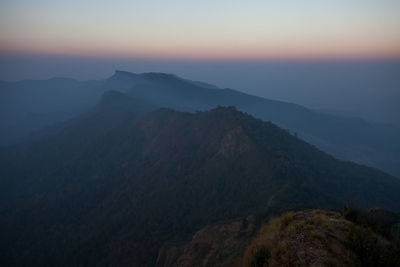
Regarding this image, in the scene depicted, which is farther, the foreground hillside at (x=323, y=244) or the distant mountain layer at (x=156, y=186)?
the distant mountain layer at (x=156, y=186)

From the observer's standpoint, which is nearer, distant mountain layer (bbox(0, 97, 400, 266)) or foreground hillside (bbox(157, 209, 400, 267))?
foreground hillside (bbox(157, 209, 400, 267))

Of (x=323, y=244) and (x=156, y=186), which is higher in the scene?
(x=323, y=244)

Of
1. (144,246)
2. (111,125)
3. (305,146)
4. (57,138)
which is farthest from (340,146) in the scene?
(57,138)

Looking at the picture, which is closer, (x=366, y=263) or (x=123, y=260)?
(x=366, y=263)

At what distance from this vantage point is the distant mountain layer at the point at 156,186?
51.9 meters

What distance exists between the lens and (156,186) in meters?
76.3

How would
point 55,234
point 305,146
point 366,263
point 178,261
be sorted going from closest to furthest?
point 366,263, point 178,261, point 55,234, point 305,146

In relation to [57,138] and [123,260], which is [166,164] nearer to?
[123,260]

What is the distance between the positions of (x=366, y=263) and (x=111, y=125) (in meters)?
134

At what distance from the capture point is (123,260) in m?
50.5

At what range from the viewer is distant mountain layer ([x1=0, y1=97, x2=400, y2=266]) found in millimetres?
51875

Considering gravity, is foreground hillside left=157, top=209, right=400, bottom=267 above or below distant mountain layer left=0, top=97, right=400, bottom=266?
above

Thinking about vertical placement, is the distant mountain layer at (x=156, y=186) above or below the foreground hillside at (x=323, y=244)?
below

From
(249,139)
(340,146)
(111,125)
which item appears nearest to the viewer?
(249,139)
